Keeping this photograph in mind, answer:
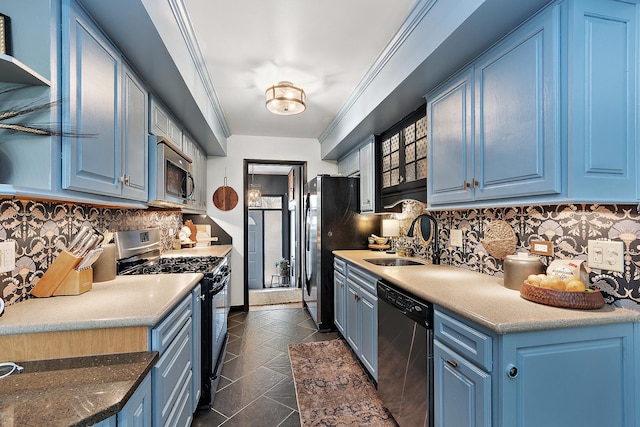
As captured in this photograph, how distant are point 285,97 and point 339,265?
5.76ft

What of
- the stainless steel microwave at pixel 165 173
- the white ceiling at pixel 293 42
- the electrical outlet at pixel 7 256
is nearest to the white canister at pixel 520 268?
the white ceiling at pixel 293 42

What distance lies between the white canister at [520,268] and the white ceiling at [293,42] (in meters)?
1.53

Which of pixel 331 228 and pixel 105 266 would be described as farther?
pixel 331 228

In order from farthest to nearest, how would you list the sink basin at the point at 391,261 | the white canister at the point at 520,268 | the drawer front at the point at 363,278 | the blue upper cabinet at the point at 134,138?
the sink basin at the point at 391,261 → the drawer front at the point at 363,278 → the blue upper cabinet at the point at 134,138 → the white canister at the point at 520,268

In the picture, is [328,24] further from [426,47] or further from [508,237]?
[508,237]

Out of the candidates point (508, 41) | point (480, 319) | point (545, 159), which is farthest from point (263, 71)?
point (480, 319)

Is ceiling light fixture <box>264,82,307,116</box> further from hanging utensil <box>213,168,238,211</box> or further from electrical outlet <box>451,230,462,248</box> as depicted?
hanging utensil <box>213,168,238,211</box>

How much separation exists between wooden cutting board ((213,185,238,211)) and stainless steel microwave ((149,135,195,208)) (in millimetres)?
1592

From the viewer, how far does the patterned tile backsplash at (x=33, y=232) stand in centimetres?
128

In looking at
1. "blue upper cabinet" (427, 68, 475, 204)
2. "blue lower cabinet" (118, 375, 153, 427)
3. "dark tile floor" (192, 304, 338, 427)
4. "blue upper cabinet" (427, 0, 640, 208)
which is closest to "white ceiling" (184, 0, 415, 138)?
"blue upper cabinet" (427, 68, 475, 204)

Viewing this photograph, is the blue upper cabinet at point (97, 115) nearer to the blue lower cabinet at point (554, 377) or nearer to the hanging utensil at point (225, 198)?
the blue lower cabinet at point (554, 377)

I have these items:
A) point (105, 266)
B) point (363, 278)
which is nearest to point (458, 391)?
point (363, 278)

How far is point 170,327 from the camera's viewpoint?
140 cm

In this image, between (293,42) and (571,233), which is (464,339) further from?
(293,42)
